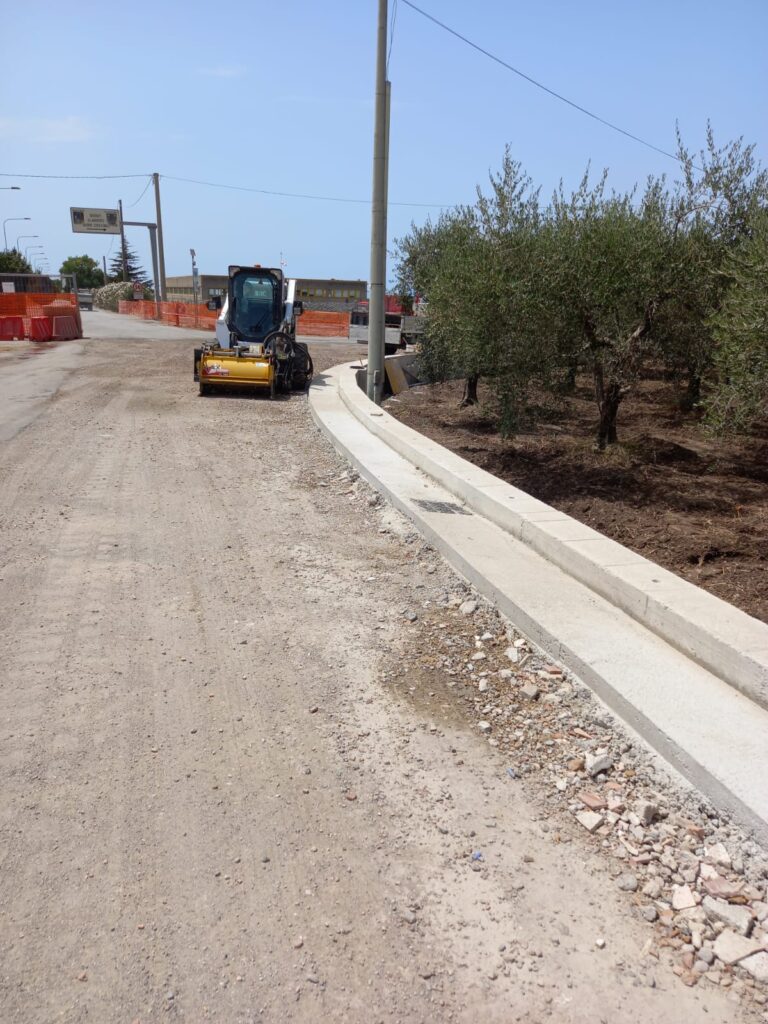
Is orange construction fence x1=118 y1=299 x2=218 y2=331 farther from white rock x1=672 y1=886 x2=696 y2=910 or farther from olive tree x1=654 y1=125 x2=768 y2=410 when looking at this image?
white rock x1=672 y1=886 x2=696 y2=910

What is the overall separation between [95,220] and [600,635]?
62.4 meters

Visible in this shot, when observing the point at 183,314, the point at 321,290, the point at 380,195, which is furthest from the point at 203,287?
the point at 380,195

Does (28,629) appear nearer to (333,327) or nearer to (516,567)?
(516,567)

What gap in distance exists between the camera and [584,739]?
11.6 ft

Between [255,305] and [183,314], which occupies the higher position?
[255,305]

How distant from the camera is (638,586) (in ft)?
15.0

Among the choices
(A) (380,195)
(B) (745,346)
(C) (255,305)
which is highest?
(A) (380,195)

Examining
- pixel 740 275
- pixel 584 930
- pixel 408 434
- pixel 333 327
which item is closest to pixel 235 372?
pixel 408 434

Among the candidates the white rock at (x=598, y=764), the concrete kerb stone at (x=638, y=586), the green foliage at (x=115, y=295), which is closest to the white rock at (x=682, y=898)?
the white rock at (x=598, y=764)

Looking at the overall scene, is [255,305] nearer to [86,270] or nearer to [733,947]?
[733,947]

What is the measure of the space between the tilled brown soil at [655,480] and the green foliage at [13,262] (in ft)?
254

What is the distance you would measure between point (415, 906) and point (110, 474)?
22.2 feet

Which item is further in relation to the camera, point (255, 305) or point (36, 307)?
point (36, 307)

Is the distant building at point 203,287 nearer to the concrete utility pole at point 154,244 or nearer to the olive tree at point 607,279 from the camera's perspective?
the concrete utility pole at point 154,244
